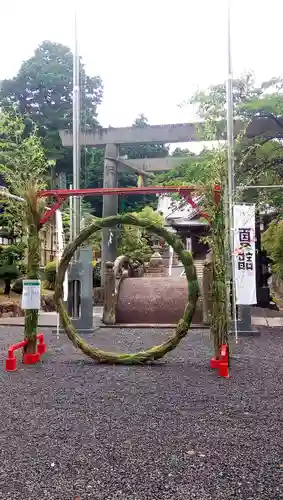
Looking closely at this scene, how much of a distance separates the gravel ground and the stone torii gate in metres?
5.30

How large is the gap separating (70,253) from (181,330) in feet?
5.18

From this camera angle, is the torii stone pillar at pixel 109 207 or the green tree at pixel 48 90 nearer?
the torii stone pillar at pixel 109 207

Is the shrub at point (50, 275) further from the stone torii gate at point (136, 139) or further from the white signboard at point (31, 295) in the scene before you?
the white signboard at point (31, 295)

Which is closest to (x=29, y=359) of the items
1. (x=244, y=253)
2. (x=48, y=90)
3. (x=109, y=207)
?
(x=244, y=253)

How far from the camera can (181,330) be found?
517cm

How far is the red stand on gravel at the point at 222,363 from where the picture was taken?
4.73 m

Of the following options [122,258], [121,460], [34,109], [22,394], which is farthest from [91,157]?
[121,460]

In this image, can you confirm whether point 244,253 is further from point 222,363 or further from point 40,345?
point 40,345

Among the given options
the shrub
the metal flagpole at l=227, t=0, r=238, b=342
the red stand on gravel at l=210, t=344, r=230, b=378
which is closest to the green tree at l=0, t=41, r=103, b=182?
the shrub

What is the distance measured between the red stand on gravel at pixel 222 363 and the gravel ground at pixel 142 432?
0.30ft

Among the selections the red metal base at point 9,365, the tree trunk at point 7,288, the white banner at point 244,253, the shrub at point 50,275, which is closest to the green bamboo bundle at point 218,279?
the white banner at point 244,253

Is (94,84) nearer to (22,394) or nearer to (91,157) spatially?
(91,157)

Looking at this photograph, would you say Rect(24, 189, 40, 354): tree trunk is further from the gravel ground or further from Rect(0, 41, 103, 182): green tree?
Rect(0, 41, 103, 182): green tree

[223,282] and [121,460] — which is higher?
[223,282]
